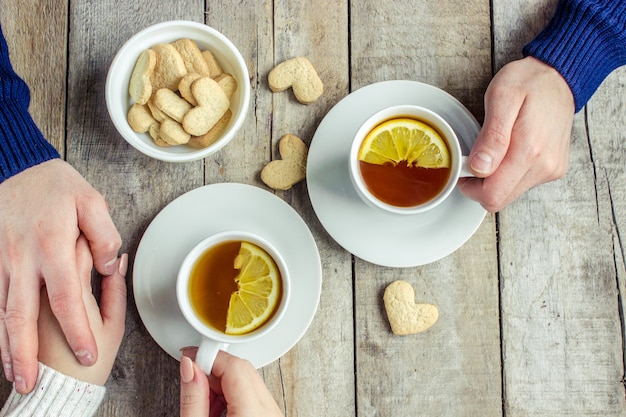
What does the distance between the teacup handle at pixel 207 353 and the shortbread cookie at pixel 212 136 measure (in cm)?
35

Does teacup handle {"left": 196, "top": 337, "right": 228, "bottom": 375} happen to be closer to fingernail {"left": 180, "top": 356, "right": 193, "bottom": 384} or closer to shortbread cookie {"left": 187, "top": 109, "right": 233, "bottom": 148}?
fingernail {"left": 180, "top": 356, "right": 193, "bottom": 384}

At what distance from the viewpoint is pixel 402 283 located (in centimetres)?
117

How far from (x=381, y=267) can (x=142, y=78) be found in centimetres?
57

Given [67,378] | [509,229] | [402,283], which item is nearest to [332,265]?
[402,283]

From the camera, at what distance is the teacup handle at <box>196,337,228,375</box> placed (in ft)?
3.22

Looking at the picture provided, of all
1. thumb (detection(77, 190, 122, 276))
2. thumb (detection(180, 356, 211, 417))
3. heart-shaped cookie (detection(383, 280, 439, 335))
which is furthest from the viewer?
heart-shaped cookie (detection(383, 280, 439, 335))

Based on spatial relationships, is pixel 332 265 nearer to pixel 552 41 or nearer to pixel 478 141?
pixel 478 141

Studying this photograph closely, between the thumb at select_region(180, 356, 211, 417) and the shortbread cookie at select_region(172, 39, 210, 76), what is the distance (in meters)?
0.52

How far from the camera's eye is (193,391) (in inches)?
36.8

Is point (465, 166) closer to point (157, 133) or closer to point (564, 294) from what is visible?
point (564, 294)

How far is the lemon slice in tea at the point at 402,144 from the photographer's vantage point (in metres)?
1.06

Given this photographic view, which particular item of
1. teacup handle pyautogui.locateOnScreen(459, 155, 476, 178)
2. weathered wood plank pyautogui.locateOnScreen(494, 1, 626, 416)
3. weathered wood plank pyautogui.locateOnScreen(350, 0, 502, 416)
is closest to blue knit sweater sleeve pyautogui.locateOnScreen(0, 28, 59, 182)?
weathered wood plank pyautogui.locateOnScreen(350, 0, 502, 416)

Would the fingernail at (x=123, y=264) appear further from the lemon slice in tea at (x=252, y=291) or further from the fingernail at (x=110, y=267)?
the lemon slice in tea at (x=252, y=291)

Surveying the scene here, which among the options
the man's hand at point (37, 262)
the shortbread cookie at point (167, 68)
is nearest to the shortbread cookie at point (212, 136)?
the shortbread cookie at point (167, 68)
